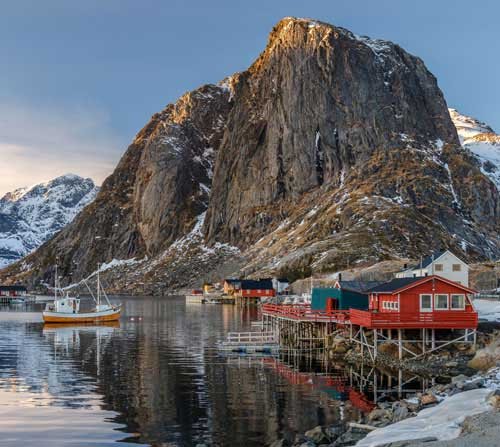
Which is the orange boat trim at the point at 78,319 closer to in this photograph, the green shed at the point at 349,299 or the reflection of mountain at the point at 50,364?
the reflection of mountain at the point at 50,364

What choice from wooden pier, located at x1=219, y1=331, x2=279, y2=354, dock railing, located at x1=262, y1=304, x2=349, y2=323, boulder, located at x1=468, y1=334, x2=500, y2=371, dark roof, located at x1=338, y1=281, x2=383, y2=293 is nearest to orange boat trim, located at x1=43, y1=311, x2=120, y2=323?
dock railing, located at x1=262, y1=304, x2=349, y2=323

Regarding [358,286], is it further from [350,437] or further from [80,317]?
[80,317]

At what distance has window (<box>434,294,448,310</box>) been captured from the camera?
63.4 m

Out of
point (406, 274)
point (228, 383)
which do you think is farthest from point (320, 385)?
point (406, 274)

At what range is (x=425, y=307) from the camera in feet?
208

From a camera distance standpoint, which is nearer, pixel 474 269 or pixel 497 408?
pixel 497 408

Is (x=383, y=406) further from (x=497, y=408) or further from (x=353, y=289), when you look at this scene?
(x=353, y=289)

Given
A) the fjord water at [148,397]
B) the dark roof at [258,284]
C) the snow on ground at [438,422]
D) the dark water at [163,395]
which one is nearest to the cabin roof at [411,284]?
the dark water at [163,395]

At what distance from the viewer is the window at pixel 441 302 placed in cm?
6344

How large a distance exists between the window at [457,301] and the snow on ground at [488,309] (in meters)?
11.6

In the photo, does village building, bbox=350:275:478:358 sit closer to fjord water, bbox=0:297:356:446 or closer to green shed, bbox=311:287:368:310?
fjord water, bbox=0:297:356:446

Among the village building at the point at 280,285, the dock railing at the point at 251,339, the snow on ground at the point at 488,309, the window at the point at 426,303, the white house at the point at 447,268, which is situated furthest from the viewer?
the village building at the point at 280,285

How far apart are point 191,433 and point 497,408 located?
15659 millimetres

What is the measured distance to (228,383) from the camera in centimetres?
5466
